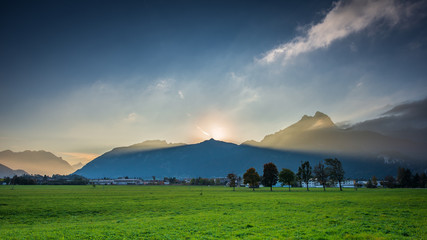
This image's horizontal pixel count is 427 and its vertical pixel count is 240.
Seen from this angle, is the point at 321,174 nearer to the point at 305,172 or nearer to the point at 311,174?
the point at 311,174

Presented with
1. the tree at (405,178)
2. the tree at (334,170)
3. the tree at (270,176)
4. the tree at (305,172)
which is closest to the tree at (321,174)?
the tree at (334,170)

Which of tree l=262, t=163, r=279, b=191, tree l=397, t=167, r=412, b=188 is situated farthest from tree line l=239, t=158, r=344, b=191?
tree l=397, t=167, r=412, b=188

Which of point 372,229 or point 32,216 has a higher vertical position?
point 372,229

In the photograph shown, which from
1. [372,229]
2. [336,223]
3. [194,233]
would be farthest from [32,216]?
[372,229]

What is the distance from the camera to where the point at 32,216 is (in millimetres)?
32188

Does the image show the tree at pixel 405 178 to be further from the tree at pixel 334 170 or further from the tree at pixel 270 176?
the tree at pixel 270 176

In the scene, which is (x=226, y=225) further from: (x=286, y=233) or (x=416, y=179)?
(x=416, y=179)

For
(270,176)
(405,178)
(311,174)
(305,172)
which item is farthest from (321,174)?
(405,178)

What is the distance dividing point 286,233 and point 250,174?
358ft

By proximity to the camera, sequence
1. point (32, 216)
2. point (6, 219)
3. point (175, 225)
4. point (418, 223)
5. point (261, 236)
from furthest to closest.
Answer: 1. point (32, 216)
2. point (6, 219)
3. point (175, 225)
4. point (418, 223)
5. point (261, 236)

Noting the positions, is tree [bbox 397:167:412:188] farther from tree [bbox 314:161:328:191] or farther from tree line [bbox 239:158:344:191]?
tree [bbox 314:161:328:191]

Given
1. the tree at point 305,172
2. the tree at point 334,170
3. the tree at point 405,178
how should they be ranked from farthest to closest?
1. the tree at point 405,178
2. the tree at point 305,172
3. the tree at point 334,170

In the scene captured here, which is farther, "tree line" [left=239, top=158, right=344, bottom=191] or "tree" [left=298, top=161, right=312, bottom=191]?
"tree" [left=298, top=161, right=312, bottom=191]

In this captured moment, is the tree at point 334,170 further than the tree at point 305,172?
No
